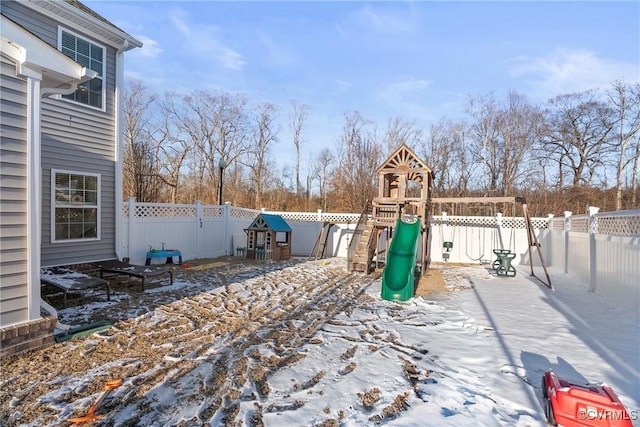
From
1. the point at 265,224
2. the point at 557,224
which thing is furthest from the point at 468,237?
the point at 265,224

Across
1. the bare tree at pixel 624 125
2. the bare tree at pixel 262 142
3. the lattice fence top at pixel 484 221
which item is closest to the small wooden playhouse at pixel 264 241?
the lattice fence top at pixel 484 221

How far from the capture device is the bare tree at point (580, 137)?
793 inches

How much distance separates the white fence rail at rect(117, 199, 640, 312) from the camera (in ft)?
19.1

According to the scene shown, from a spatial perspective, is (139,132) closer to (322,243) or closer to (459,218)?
(322,243)

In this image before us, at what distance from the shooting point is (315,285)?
24.3 feet

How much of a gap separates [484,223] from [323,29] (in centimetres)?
868

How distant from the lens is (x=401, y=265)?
714 centimetres

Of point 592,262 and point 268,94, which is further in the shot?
point 268,94

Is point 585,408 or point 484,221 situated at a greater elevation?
point 484,221

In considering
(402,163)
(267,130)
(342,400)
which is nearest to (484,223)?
(402,163)

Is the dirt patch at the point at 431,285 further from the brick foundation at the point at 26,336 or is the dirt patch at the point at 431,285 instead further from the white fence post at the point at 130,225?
the white fence post at the point at 130,225

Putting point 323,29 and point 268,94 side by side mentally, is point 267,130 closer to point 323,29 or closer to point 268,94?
point 268,94

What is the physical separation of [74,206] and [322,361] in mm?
6368

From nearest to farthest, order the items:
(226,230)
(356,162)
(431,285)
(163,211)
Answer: (431,285) < (163,211) < (226,230) < (356,162)
